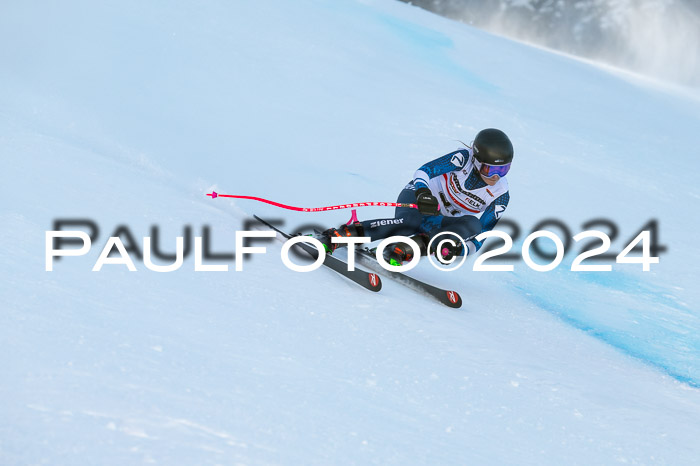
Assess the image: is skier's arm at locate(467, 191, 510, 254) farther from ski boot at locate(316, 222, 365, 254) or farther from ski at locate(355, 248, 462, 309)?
ski boot at locate(316, 222, 365, 254)

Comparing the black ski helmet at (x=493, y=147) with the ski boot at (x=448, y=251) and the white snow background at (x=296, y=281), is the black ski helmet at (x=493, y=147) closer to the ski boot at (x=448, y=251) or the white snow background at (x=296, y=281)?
the ski boot at (x=448, y=251)

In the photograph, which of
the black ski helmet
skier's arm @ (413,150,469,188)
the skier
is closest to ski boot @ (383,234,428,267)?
the skier

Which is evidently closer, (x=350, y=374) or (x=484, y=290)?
(x=350, y=374)

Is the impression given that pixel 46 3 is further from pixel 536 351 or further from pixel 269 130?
pixel 536 351

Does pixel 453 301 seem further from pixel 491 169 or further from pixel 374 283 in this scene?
pixel 491 169

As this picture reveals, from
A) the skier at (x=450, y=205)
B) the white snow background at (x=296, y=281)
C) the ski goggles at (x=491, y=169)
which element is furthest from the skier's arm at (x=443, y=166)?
the white snow background at (x=296, y=281)

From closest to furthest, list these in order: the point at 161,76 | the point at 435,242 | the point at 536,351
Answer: the point at 536,351
the point at 435,242
the point at 161,76

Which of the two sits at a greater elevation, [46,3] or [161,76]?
[46,3]

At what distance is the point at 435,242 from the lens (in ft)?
14.1

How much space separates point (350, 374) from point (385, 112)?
6694mm

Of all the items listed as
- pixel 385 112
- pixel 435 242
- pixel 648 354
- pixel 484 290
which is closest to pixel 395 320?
pixel 435 242

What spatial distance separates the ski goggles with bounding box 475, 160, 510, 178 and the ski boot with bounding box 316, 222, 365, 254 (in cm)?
78

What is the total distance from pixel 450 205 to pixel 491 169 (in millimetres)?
421

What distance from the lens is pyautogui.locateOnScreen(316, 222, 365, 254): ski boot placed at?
14.1 feet
